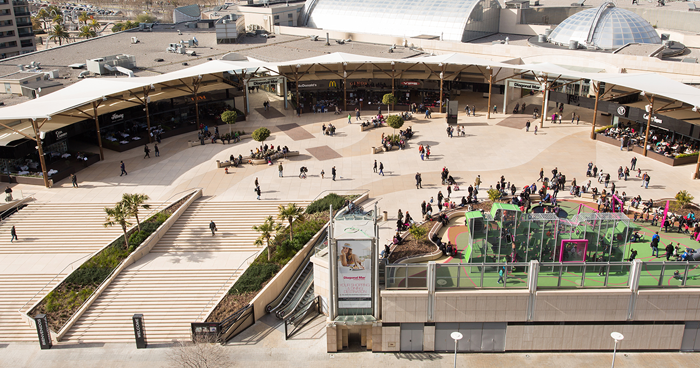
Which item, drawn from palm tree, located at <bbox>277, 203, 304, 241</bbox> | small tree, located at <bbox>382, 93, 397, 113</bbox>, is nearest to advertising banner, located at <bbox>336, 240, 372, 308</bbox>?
palm tree, located at <bbox>277, 203, 304, 241</bbox>

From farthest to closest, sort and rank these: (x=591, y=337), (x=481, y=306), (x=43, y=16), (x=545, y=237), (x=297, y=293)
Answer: (x=43, y=16) < (x=297, y=293) < (x=545, y=237) < (x=591, y=337) < (x=481, y=306)

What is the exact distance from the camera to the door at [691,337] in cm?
2748

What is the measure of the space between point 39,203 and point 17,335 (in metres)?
12.8

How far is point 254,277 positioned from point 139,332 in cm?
670

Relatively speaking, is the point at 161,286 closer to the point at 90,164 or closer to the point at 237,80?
the point at 90,164

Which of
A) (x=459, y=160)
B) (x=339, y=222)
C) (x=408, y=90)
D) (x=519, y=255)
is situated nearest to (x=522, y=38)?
(x=408, y=90)

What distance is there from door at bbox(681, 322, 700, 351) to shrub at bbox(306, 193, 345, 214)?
68.4 ft

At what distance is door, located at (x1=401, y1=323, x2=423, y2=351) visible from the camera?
28125 millimetres

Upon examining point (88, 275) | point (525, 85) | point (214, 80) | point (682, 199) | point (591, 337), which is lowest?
point (591, 337)

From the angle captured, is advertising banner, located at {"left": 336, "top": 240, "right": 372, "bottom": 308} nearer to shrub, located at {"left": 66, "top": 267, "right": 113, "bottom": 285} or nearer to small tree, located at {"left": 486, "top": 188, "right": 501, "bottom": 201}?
small tree, located at {"left": 486, "top": 188, "right": 501, "bottom": 201}

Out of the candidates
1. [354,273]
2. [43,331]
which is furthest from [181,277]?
[354,273]

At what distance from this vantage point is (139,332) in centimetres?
2894

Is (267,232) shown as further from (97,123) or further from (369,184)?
(97,123)

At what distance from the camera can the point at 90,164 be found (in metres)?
47.0
